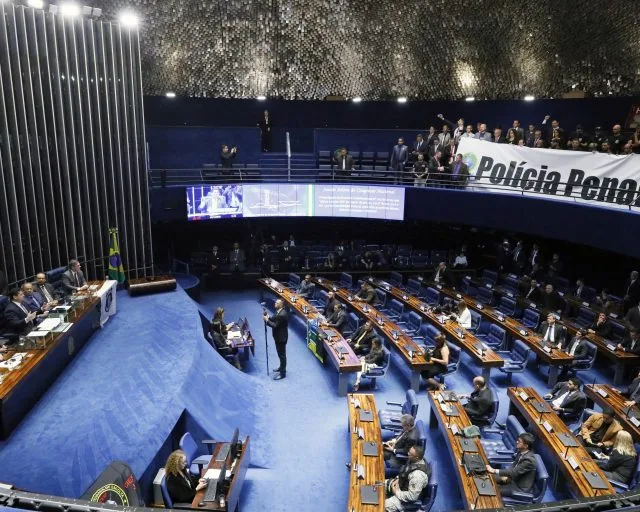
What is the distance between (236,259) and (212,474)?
11103mm

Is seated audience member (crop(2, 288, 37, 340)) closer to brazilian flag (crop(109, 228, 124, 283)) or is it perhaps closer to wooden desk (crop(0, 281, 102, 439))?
wooden desk (crop(0, 281, 102, 439))

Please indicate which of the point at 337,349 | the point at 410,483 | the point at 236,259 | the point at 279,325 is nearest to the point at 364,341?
the point at 337,349

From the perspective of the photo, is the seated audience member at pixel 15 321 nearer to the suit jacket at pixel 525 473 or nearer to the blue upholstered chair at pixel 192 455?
the blue upholstered chair at pixel 192 455

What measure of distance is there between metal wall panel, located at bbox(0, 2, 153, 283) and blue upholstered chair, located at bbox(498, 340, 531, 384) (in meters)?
8.91

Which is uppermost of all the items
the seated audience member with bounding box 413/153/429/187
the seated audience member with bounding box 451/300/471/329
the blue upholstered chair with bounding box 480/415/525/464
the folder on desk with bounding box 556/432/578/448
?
the seated audience member with bounding box 413/153/429/187

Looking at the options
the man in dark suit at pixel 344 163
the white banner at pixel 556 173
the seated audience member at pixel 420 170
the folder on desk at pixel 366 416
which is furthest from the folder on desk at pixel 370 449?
the man in dark suit at pixel 344 163

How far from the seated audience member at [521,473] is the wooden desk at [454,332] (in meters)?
3.26

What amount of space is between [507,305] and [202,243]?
10.1 meters

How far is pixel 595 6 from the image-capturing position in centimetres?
1341

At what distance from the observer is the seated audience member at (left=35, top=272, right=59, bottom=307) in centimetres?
964

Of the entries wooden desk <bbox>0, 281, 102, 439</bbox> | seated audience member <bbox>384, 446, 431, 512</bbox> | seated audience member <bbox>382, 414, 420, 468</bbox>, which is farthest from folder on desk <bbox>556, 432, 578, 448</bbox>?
wooden desk <bbox>0, 281, 102, 439</bbox>

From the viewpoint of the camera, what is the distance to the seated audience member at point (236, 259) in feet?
55.7

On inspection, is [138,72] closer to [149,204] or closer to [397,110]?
[149,204]

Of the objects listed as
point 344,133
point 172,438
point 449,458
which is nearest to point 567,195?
point 449,458
